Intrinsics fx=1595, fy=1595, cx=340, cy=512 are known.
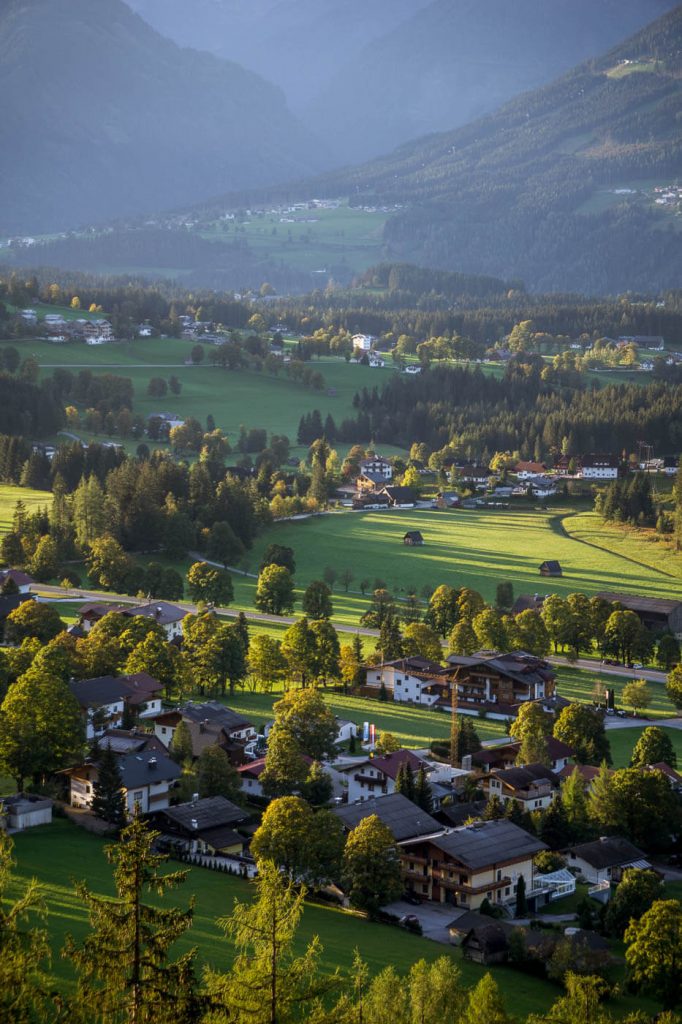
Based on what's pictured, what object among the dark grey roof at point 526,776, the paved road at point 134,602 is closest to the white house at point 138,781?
the dark grey roof at point 526,776

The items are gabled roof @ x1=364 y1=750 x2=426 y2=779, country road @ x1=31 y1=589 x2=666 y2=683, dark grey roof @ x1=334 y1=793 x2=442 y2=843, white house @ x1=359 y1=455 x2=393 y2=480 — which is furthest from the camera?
white house @ x1=359 y1=455 x2=393 y2=480

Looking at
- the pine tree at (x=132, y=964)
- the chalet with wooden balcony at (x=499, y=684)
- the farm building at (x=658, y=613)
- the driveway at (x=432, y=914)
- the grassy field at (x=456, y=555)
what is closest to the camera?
the pine tree at (x=132, y=964)

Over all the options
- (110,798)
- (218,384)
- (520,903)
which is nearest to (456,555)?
(110,798)

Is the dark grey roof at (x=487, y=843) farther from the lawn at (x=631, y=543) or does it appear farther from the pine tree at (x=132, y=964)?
the lawn at (x=631, y=543)

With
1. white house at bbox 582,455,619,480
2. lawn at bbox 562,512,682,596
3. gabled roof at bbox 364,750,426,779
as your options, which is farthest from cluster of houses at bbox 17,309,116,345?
gabled roof at bbox 364,750,426,779

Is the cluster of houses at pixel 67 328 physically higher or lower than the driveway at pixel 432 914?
higher

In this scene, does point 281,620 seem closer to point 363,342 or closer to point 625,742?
point 625,742

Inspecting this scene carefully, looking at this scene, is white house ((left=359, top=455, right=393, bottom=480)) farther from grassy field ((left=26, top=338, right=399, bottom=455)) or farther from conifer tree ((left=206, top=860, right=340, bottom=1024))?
conifer tree ((left=206, top=860, right=340, bottom=1024))
